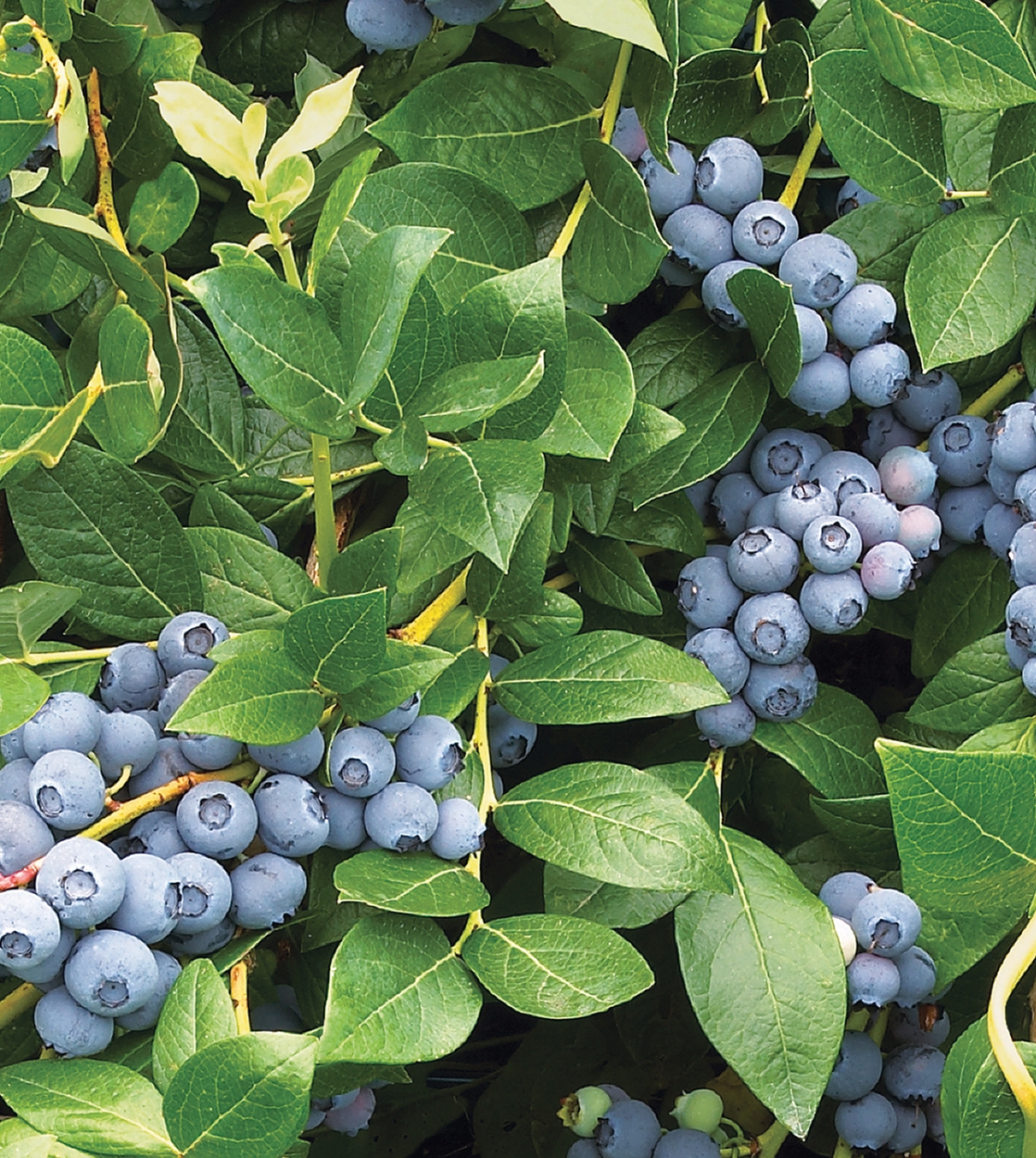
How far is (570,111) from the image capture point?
0.79 meters

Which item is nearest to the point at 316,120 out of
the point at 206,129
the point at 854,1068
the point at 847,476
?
the point at 206,129

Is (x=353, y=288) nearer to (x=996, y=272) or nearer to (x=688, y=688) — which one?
(x=688, y=688)

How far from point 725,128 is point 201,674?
0.45 meters

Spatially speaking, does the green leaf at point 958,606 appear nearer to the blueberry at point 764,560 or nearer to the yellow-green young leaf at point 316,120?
the blueberry at point 764,560

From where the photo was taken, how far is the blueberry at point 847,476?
2.59 ft

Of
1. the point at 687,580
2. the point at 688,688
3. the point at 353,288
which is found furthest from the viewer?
the point at 687,580

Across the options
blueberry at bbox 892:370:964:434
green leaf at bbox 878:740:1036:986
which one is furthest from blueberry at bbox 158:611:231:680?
blueberry at bbox 892:370:964:434

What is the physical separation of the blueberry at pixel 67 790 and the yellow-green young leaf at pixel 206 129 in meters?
0.26

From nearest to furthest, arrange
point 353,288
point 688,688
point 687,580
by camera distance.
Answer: point 353,288 → point 688,688 → point 687,580

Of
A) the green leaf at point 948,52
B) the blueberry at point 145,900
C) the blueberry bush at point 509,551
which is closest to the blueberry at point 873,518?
the blueberry bush at point 509,551

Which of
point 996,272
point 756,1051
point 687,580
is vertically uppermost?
point 996,272

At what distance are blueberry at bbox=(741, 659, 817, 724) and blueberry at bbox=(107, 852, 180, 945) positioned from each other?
1.18 ft

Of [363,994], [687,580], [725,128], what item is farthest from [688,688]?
[725,128]

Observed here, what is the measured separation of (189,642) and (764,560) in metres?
0.32
